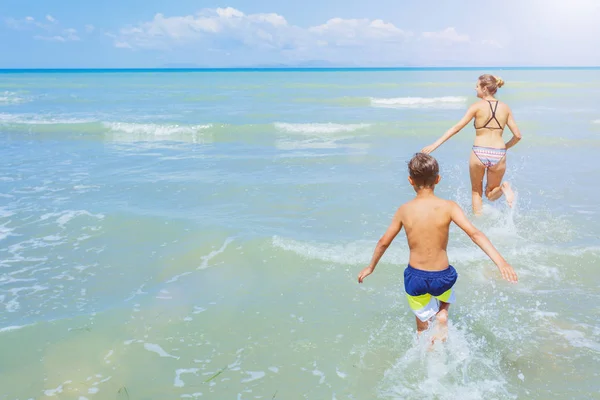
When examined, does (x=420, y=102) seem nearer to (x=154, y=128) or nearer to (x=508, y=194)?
(x=154, y=128)

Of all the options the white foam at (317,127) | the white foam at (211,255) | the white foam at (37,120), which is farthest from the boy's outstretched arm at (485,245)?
the white foam at (37,120)

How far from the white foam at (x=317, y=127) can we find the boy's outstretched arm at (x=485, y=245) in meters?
13.5

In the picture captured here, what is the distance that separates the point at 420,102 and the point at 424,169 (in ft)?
84.3

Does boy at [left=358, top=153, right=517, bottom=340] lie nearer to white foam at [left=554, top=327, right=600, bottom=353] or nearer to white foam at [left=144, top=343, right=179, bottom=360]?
white foam at [left=554, top=327, right=600, bottom=353]

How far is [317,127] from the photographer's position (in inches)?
688

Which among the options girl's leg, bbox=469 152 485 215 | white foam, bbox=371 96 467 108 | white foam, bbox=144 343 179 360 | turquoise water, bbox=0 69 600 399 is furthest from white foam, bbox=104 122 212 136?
white foam, bbox=144 343 179 360

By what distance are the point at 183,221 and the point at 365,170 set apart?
14.2 feet

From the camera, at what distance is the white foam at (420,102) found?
26578 millimetres

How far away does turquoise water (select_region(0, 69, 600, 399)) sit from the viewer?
146 inches

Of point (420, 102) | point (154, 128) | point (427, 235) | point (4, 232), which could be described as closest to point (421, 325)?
point (427, 235)

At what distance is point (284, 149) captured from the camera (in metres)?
13.4

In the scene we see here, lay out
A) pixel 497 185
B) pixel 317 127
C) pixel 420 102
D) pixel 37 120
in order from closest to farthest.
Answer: pixel 497 185 → pixel 317 127 → pixel 37 120 → pixel 420 102

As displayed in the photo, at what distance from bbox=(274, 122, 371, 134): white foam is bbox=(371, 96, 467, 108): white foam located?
Result: 9115 millimetres

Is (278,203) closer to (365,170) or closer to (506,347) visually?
(365,170)
